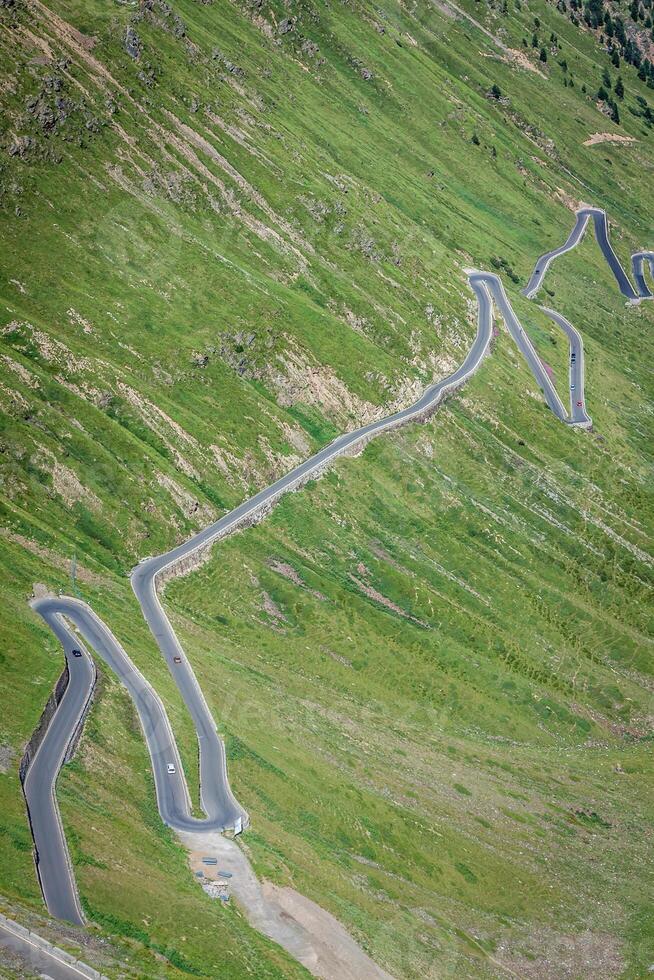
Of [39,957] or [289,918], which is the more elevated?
[39,957]

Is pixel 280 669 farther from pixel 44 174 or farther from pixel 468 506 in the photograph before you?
pixel 44 174

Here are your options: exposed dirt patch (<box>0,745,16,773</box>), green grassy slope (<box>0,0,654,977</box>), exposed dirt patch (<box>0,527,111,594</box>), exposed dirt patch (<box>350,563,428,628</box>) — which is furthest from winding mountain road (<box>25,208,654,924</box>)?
exposed dirt patch (<box>350,563,428,628</box>)

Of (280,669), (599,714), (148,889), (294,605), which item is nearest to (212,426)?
(294,605)

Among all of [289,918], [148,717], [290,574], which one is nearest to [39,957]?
[289,918]

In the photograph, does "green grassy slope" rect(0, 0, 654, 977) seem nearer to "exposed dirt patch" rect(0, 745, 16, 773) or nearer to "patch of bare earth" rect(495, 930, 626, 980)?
"exposed dirt patch" rect(0, 745, 16, 773)

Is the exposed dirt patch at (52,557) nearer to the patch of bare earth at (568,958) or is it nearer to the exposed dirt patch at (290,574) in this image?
the exposed dirt patch at (290,574)

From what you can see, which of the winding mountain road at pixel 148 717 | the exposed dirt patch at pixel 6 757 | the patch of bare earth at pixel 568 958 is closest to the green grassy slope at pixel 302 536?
the exposed dirt patch at pixel 6 757

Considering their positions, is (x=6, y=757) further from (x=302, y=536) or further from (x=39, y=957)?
(x=302, y=536)

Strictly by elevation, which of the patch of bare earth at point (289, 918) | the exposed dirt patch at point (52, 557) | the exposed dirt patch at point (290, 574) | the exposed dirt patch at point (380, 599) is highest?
the exposed dirt patch at point (380, 599)
